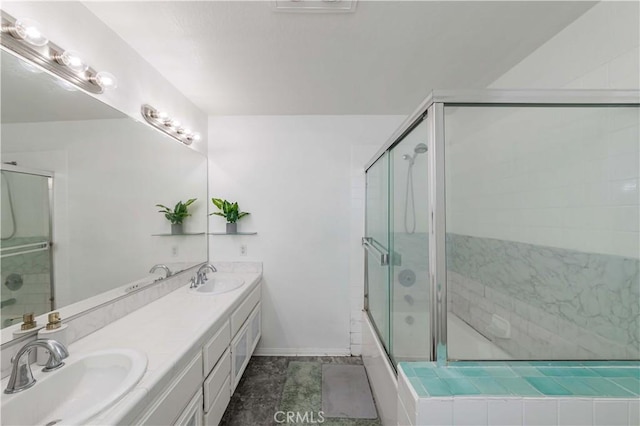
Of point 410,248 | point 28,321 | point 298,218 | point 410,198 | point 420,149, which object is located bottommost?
point 28,321

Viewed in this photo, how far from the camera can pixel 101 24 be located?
1.19 metres

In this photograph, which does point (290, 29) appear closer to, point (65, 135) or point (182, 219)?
point (65, 135)

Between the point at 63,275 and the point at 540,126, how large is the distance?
92.2 inches

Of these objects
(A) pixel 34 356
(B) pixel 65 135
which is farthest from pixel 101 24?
(A) pixel 34 356

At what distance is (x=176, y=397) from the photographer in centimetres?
97

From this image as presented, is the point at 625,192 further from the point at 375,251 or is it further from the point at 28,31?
the point at 28,31

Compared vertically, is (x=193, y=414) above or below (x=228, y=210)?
below

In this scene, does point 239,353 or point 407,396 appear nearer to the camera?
point 407,396

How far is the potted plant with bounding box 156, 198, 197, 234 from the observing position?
1783 millimetres

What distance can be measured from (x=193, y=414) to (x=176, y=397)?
0.78 ft

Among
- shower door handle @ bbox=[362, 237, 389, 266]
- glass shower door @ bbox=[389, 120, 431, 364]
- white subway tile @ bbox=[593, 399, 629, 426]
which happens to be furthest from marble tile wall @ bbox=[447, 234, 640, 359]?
shower door handle @ bbox=[362, 237, 389, 266]

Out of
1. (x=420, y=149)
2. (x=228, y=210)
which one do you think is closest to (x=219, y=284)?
(x=228, y=210)

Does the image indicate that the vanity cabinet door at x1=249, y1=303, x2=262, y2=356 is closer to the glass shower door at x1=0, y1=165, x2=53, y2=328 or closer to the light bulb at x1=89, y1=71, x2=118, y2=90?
the glass shower door at x1=0, y1=165, x2=53, y2=328

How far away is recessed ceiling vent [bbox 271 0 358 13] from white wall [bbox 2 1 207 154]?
90 centimetres
